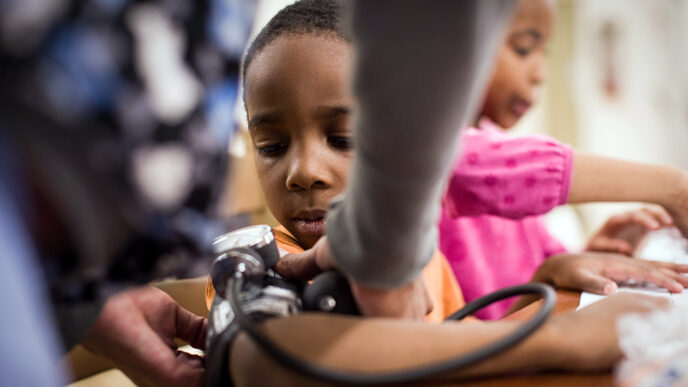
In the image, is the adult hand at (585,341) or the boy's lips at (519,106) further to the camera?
the boy's lips at (519,106)

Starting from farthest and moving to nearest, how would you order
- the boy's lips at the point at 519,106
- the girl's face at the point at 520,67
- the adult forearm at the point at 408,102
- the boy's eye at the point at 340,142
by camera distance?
the boy's lips at the point at 519,106, the girl's face at the point at 520,67, the boy's eye at the point at 340,142, the adult forearm at the point at 408,102

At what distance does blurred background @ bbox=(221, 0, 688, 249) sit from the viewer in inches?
71.5

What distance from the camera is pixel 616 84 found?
6.20 ft

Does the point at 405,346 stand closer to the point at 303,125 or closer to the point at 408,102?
the point at 408,102

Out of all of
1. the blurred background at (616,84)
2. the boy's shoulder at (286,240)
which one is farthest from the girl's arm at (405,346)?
the blurred background at (616,84)

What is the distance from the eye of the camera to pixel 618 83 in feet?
6.21

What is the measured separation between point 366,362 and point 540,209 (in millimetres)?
442

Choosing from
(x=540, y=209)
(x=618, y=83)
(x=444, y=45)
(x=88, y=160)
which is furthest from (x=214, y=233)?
(x=618, y=83)

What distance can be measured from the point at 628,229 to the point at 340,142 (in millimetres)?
497

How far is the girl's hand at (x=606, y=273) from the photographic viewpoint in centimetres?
53

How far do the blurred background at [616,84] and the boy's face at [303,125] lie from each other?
1.40m

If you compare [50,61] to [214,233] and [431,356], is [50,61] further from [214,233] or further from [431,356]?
[431,356]

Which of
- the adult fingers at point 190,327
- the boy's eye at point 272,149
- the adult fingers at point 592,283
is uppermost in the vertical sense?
the boy's eye at point 272,149

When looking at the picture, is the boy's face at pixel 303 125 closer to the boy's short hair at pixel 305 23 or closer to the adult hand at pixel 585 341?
the boy's short hair at pixel 305 23
